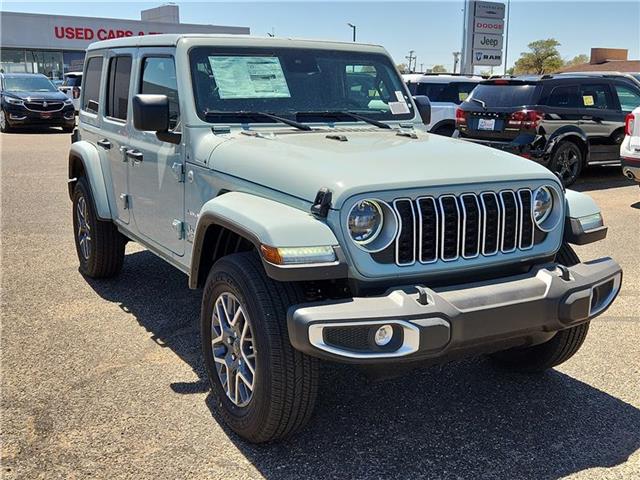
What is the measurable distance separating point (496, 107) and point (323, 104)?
6.82 metres

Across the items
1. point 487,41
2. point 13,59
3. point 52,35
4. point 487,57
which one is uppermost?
point 52,35

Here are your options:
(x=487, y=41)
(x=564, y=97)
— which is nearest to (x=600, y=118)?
(x=564, y=97)

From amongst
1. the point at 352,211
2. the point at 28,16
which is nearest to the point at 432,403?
the point at 352,211

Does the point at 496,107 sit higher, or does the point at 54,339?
the point at 496,107

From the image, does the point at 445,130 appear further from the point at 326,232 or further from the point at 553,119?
the point at 326,232

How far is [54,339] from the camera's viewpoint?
450 cm

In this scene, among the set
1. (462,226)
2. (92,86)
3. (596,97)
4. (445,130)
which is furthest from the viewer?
(445,130)

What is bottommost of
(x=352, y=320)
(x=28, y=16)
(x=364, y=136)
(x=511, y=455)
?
(x=511, y=455)

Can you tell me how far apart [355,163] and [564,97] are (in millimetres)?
8301

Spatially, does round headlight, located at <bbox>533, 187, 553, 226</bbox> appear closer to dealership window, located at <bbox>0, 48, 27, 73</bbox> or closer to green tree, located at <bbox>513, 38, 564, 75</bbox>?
dealership window, located at <bbox>0, 48, 27, 73</bbox>

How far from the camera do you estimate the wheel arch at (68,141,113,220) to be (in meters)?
5.21

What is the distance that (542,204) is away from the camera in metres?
3.38

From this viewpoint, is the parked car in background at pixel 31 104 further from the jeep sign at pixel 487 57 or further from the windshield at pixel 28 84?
the jeep sign at pixel 487 57

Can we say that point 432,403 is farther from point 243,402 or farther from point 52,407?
point 52,407
